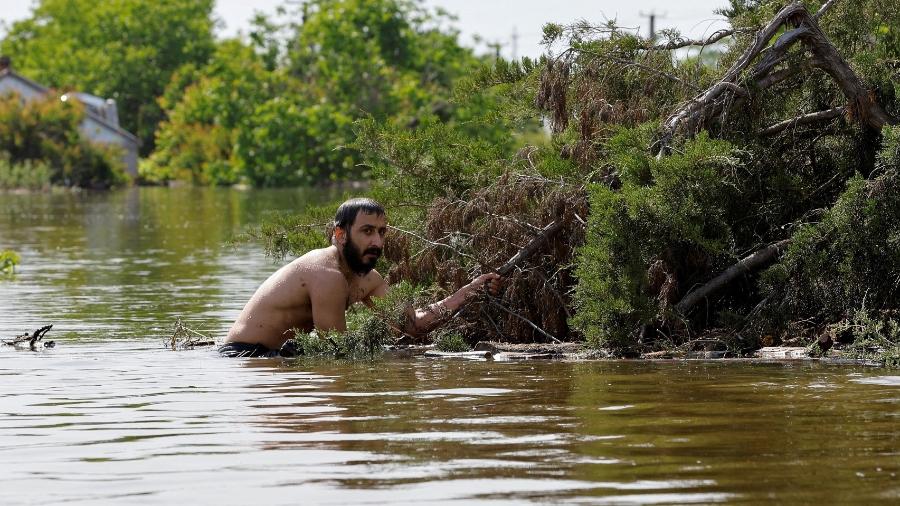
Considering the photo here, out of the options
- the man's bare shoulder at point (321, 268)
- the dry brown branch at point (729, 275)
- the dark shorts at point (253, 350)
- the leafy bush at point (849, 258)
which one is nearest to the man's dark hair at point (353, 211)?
the man's bare shoulder at point (321, 268)

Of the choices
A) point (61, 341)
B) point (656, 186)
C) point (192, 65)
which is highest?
point (192, 65)

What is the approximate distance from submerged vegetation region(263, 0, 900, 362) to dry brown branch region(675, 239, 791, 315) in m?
0.02

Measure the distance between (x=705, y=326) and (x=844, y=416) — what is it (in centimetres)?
400

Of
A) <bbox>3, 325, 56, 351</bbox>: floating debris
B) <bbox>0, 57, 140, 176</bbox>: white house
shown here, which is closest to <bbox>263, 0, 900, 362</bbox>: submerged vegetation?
<bbox>3, 325, 56, 351</bbox>: floating debris

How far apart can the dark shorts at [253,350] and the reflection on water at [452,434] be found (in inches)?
25.6

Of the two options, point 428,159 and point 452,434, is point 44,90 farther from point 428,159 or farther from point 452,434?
point 452,434

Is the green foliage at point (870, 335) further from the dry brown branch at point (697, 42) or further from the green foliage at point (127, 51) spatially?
the green foliage at point (127, 51)

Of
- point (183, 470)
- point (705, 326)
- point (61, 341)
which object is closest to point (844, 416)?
point (183, 470)

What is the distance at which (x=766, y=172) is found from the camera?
12789 millimetres

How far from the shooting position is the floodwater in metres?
6.57

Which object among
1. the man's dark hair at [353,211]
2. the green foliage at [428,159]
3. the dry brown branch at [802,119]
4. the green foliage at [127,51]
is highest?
the green foliage at [127,51]

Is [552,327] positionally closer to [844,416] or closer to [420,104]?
[844,416]

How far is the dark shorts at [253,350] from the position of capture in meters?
12.2

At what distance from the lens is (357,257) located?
1187 cm
